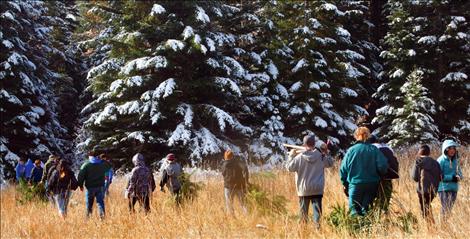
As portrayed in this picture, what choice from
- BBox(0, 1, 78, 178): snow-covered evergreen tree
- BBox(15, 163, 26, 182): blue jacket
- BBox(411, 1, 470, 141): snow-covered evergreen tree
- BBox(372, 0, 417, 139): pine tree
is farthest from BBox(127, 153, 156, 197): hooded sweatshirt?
BBox(411, 1, 470, 141): snow-covered evergreen tree

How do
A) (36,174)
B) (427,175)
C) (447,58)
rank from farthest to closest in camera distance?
(447,58) → (36,174) → (427,175)

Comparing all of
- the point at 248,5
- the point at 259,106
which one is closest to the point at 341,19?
the point at 248,5

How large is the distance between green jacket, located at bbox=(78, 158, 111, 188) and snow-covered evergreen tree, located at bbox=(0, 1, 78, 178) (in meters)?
10.8

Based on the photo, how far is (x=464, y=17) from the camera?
76.2ft

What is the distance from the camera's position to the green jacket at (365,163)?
6.52 metres

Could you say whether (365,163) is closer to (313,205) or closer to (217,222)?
(313,205)

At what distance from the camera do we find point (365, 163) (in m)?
6.54

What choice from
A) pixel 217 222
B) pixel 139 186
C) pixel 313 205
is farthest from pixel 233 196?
pixel 313 205

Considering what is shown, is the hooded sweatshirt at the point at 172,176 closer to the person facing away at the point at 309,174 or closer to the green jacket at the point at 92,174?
the green jacket at the point at 92,174

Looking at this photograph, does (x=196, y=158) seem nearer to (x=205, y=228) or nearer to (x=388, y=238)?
(x=205, y=228)

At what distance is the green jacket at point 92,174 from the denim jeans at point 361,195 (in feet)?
19.1

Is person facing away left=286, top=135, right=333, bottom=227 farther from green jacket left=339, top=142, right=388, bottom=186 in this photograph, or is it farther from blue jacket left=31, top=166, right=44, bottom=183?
blue jacket left=31, top=166, right=44, bottom=183

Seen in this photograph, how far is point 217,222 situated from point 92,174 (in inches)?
155

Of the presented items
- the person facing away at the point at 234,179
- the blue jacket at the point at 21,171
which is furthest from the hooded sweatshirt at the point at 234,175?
the blue jacket at the point at 21,171
